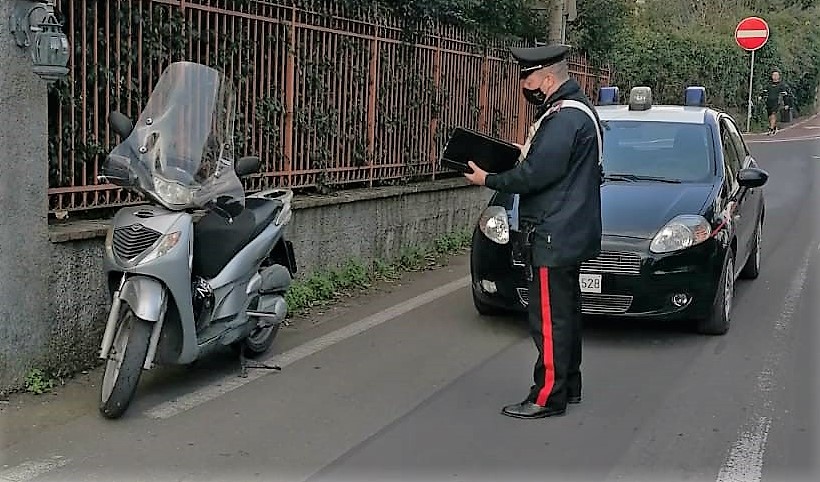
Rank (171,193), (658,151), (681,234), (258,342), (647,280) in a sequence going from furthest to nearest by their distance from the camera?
(658,151)
(681,234)
(647,280)
(258,342)
(171,193)

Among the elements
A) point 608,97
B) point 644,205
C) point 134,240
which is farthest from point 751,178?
point 134,240

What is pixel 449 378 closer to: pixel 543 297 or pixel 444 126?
pixel 543 297

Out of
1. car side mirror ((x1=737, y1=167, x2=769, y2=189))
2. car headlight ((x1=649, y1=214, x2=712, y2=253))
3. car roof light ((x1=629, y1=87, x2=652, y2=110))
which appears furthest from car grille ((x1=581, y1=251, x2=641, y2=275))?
car roof light ((x1=629, y1=87, x2=652, y2=110))

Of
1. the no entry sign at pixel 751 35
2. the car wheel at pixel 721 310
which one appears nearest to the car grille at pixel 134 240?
the car wheel at pixel 721 310

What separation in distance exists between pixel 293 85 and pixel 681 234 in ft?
11.3

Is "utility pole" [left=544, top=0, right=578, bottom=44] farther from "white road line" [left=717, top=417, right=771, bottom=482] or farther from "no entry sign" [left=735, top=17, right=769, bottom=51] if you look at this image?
"no entry sign" [left=735, top=17, right=769, bottom=51]

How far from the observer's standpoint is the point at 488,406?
5.74 meters

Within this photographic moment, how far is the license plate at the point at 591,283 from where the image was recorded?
7.00 meters

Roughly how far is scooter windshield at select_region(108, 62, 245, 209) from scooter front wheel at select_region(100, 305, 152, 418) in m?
0.68

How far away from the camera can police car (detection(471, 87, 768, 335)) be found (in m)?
7.01

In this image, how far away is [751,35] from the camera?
3084 centimetres

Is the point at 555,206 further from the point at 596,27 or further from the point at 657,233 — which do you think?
the point at 596,27

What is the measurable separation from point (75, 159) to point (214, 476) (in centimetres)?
251

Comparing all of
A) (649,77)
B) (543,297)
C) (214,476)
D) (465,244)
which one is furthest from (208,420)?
(649,77)
